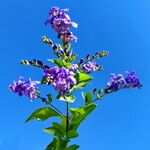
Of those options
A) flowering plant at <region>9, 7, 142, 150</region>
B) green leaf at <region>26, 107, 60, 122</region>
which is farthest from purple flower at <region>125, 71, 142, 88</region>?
green leaf at <region>26, 107, 60, 122</region>

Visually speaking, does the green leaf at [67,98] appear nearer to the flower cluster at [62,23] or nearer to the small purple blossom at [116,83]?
the small purple blossom at [116,83]

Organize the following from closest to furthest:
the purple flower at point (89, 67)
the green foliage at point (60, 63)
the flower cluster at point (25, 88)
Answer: the flower cluster at point (25, 88)
the green foliage at point (60, 63)
the purple flower at point (89, 67)

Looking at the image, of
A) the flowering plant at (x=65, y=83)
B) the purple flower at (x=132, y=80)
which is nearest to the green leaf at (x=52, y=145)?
the flowering plant at (x=65, y=83)

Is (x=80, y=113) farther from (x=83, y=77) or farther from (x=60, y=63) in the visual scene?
(x=60, y=63)

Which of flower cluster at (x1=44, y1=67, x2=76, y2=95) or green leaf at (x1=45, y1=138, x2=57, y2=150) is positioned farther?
green leaf at (x1=45, y1=138, x2=57, y2=150)

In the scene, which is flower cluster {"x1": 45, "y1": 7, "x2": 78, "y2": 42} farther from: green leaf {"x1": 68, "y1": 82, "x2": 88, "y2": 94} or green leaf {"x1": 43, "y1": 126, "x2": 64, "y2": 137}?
green leaf {"x1": 43, "y1": 126, "x2": 64, "y2": 137}

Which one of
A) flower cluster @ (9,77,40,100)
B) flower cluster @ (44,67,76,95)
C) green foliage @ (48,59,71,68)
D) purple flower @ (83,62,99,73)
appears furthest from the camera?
purple flower @ (83,62,99,73)

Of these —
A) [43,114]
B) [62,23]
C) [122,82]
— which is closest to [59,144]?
[43,114]
